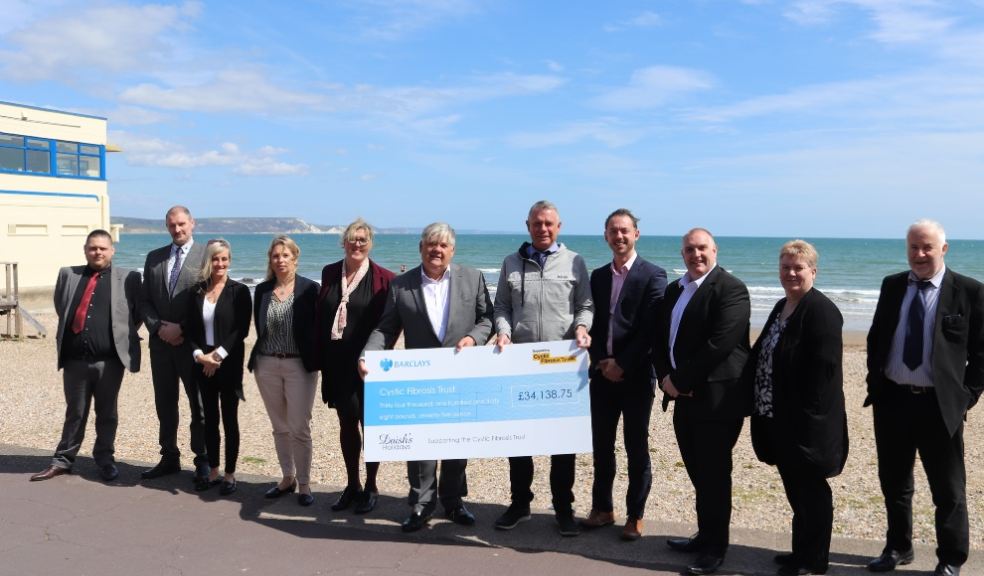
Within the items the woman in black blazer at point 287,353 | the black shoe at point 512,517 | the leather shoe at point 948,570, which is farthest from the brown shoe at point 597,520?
the woman in black blazer at point 287,353

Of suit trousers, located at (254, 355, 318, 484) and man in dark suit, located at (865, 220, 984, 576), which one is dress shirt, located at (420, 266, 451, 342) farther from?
man in dark suit, located at (865, 220, 984, 576)

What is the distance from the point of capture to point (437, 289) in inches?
199

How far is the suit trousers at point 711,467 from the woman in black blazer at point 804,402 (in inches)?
8.2

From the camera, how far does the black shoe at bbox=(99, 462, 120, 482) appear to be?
5961mm

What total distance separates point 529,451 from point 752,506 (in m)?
1.96

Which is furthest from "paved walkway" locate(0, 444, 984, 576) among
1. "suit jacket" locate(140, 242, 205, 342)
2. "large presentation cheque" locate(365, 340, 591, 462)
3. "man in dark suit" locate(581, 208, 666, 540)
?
"suit jacket" locate(140, 242, 205, 342)

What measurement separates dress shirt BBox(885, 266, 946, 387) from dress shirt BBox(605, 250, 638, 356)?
1513mm

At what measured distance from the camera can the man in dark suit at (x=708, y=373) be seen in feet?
14.0

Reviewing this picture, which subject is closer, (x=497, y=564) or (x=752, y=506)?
(x=497, y=564)

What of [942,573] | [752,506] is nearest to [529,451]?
[752,506]

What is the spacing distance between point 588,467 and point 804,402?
9.96 feet

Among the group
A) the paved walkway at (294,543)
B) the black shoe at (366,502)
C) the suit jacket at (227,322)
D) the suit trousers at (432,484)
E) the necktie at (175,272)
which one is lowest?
the paved walkway at (294,543)

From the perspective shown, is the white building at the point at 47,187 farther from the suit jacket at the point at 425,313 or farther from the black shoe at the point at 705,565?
the black shoe at the point at 705,565

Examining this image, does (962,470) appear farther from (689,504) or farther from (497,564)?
(497,564)
